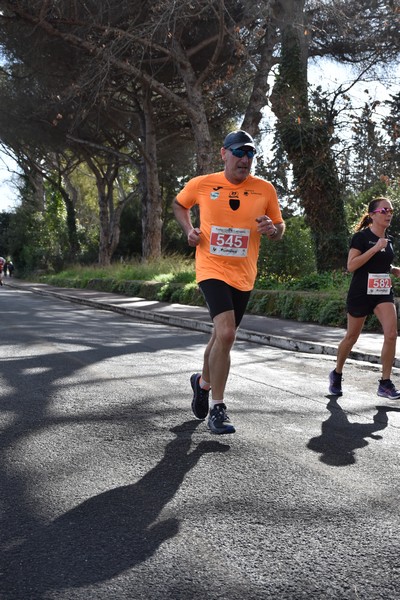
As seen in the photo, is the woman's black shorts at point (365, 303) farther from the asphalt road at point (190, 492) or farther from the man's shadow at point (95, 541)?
the man's shadow at point (95, 541)

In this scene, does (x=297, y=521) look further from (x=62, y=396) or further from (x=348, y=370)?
(x=348, y=370)

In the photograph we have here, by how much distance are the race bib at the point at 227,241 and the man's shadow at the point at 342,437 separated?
1364 mm

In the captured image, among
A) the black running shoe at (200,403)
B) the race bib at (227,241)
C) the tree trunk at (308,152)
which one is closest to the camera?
the race bib at (227,241)

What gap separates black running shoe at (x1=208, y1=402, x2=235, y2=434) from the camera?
482 centimetres

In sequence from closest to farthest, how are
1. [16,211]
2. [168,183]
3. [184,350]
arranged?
[184,350]
[168,183]
[16,211]

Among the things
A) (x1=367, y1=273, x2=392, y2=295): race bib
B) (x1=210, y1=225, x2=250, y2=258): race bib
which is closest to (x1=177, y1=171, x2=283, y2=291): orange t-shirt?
(x1=210, y1=225, x2=250, y2=258): race bib

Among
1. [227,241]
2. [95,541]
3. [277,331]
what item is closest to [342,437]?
[227,241]

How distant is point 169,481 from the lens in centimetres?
384

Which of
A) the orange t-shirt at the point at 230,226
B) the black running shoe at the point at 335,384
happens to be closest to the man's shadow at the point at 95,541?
the orange t-shirt at the point at 230,226

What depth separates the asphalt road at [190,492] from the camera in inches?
105

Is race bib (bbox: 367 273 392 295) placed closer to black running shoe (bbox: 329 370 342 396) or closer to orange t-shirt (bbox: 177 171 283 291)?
black running shoe (bbox: 329 370 342 396)

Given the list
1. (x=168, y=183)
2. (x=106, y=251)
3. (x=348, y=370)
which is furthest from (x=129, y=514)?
(x=168, y=183)

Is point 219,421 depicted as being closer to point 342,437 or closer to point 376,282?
point 342,437

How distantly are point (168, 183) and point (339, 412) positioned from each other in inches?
1557
